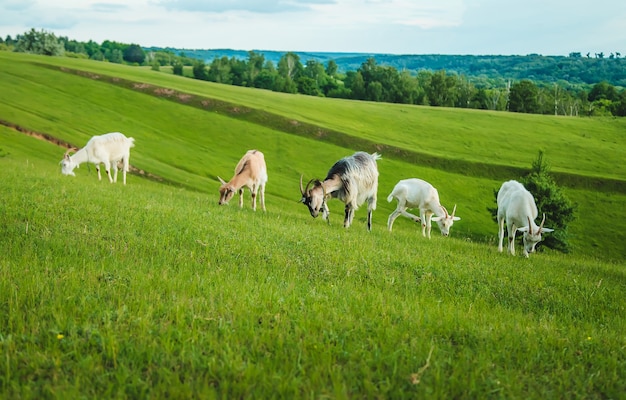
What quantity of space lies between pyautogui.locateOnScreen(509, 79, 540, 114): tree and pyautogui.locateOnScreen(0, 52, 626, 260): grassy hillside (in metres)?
40.6

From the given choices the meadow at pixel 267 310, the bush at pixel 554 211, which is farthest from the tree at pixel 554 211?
the meadow at pixel 267 310

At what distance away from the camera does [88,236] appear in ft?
35.9

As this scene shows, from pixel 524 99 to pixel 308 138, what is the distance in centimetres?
8214

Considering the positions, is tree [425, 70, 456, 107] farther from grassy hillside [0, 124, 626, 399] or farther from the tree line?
grassy hillside [0, 124, 626, 399]

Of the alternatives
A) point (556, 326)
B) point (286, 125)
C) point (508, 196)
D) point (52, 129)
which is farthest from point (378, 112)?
point (556, 326)

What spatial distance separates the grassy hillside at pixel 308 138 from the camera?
48.2m

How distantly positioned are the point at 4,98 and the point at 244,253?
52.9 meters

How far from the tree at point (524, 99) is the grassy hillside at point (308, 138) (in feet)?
133

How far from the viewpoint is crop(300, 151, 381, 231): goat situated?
18.7 metres

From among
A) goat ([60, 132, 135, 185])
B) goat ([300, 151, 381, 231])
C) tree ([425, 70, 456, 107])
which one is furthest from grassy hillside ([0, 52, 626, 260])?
tree ([425, 70, 456, 107])

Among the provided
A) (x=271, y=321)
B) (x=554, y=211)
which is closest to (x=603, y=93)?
(x=554, y=211)

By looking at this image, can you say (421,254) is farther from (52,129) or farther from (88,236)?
(52,129)

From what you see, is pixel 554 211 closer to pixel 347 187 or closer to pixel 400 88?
pixel 347 187

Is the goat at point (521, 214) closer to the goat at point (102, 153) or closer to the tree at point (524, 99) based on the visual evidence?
the goat at point (102, 153)
